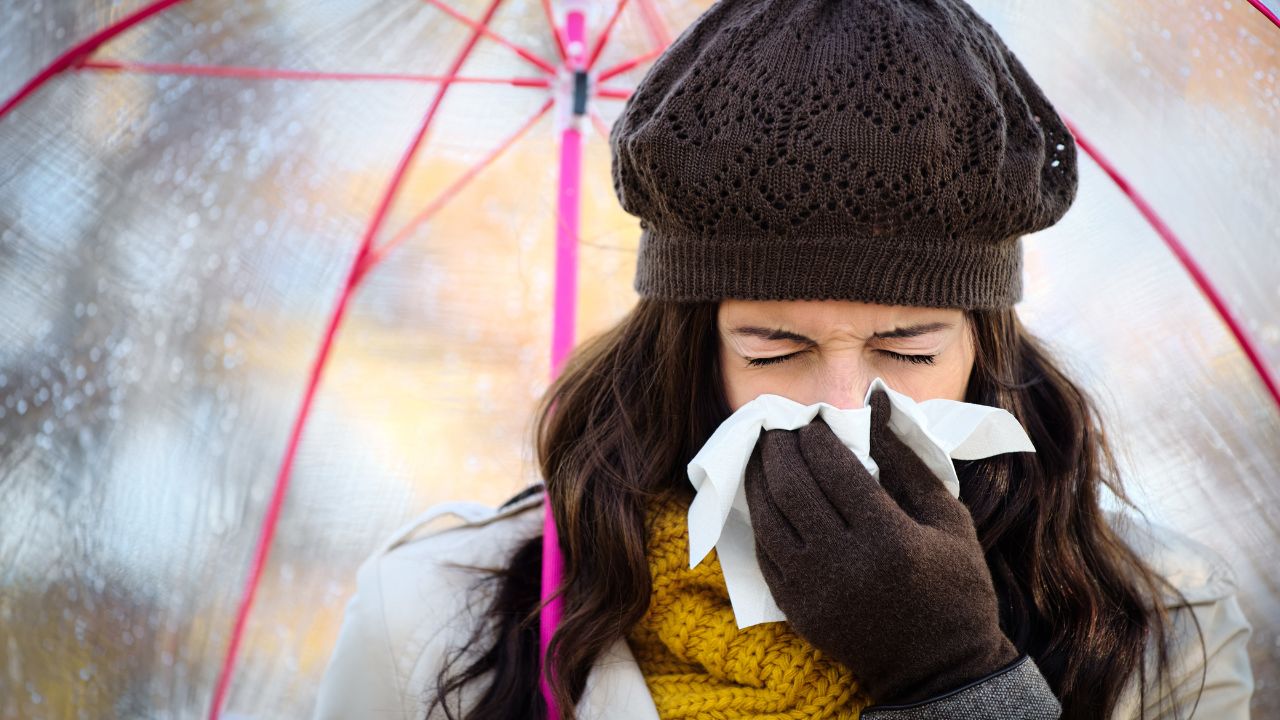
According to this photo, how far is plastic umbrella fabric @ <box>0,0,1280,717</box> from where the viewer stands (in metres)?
2.10

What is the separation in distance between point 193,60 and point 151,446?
0.78m

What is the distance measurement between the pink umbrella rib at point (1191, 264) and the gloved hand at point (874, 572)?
0.79 m

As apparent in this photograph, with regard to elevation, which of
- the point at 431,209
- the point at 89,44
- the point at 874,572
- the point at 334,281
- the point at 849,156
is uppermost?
the point at 89,44

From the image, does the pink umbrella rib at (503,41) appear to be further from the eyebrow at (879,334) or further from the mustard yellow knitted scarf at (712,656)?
the mustard yellow knitted scarf at (712,656)

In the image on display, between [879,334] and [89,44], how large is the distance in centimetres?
155

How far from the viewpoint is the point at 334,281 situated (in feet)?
8.08

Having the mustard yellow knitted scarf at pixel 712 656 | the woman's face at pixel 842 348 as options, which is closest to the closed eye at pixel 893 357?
the woman's face at pixel 842 348

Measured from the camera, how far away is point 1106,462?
2.27 meters

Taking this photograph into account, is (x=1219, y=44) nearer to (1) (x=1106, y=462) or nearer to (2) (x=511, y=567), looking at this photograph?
(1) (x=1106, y=462)

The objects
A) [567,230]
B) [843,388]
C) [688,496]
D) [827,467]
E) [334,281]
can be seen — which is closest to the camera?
[827,467]

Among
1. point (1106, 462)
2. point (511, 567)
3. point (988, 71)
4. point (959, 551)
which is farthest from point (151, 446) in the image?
point (1106, 462)

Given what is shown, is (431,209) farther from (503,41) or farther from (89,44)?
(89,44)

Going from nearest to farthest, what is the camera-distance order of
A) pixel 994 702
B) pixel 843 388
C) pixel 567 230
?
pixel 994 702, pixel 843 388, pixel 567 230

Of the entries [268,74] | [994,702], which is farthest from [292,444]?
[994,702]
